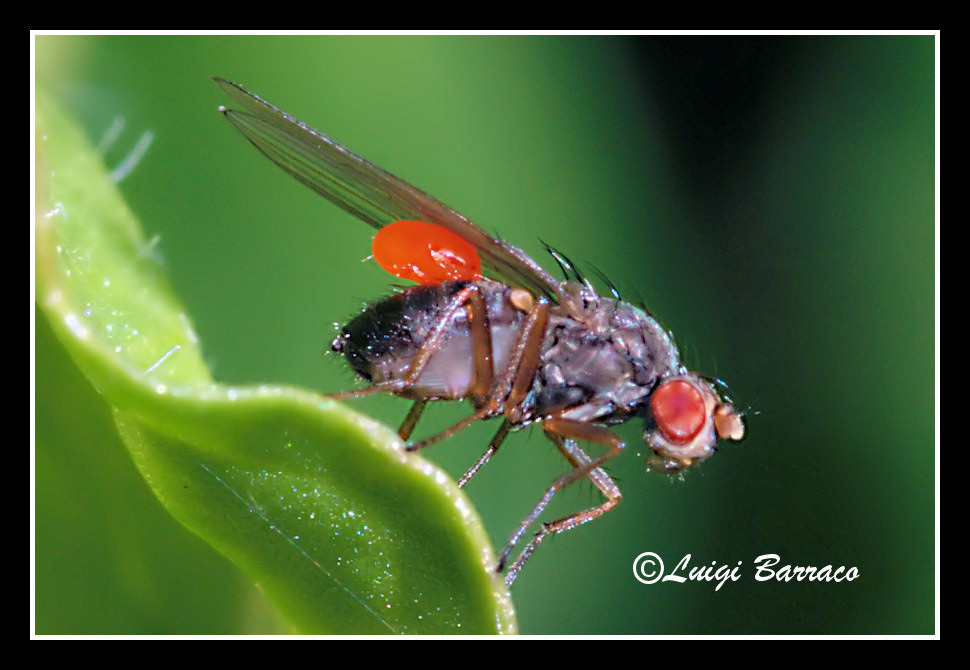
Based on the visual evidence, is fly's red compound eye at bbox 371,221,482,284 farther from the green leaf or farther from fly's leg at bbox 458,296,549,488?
the green leaf

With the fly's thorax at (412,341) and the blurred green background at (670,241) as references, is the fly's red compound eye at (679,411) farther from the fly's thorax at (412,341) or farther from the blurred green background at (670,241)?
the fly's thorax at (412,341)

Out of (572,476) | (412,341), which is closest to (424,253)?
(412,341)

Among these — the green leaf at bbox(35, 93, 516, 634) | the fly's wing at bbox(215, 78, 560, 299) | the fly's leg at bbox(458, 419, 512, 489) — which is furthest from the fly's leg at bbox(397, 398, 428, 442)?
the green leaf at bbox(35, 93, 516, 634)

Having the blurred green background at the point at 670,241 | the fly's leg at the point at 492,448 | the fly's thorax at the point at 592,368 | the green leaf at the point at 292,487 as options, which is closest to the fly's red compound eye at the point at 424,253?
the blurred green background at the point at 670,241

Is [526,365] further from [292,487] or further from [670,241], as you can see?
[292,487]

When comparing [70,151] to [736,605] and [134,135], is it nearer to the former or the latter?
[134,135]

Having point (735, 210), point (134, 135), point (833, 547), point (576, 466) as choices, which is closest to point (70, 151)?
point (134, 135)

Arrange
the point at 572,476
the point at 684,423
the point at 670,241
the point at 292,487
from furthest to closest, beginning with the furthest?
the point at 670,241 → the point at 684,423 → the point at 572,476 → the point at 292,487
